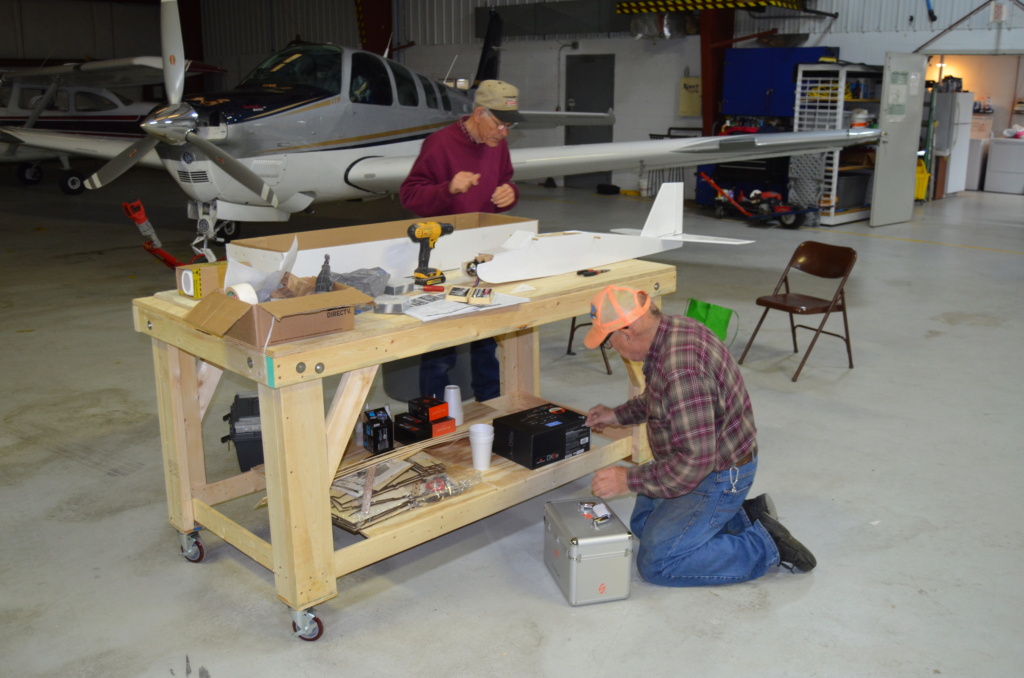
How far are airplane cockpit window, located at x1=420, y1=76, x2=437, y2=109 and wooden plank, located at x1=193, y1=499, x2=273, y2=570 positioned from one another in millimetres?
6982

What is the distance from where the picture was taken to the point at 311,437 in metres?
2.74

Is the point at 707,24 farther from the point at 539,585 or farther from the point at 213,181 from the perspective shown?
the point at 539,585

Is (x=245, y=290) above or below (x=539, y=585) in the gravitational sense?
above

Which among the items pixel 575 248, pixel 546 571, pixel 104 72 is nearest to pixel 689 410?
pixel 546 571

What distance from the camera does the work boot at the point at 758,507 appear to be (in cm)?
336

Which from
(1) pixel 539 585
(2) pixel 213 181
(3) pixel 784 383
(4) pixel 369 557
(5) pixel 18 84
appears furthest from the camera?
(5) pixel 18 84

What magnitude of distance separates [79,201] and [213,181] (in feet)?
23.8

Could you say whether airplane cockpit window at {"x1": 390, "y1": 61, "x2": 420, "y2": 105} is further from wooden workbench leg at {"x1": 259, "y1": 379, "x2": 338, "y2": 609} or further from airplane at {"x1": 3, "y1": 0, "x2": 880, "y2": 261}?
wooden workbench leg at {"x1": 259, "y1": 379, "x2": 338, "y2": 609}

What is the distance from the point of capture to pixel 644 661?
2752mm

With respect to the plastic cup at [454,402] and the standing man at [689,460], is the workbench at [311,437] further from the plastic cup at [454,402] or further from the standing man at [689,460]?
the standing man at [689,460]

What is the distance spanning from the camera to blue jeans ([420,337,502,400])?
4.61m

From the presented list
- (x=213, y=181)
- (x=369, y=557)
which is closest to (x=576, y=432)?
(x=369, y=557)

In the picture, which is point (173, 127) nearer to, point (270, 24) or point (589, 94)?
point (589, 94)

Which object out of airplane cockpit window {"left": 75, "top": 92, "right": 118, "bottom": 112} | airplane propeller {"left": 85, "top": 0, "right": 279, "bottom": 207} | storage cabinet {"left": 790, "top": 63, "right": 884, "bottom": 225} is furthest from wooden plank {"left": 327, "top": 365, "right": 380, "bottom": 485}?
airplane cockpit window {"left": 75, "top": 92, "right": 118, "bottom": 112}
